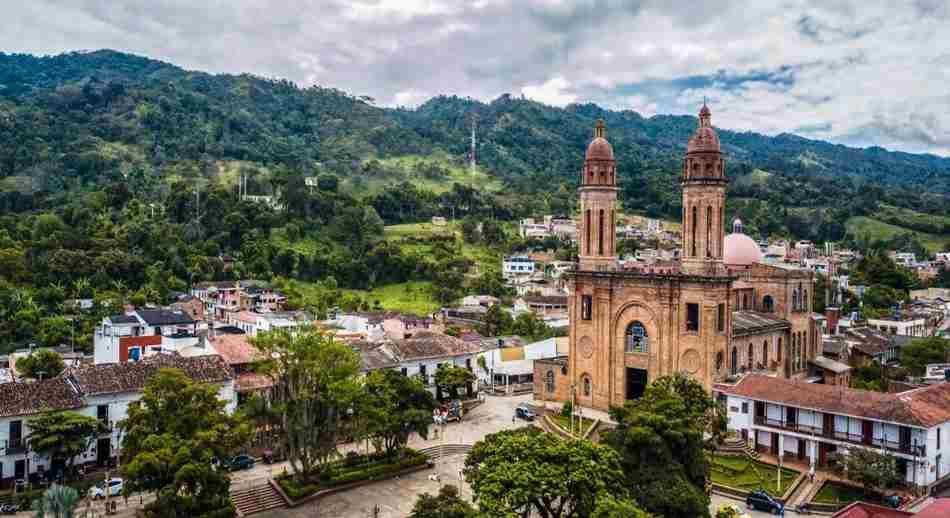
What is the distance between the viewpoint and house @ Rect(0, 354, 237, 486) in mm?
28062

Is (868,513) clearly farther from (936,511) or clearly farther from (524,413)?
(524,413)

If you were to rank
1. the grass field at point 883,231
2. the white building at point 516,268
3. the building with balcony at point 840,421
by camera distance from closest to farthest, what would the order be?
the building with balcony at point 840,421, the white building at point 516,268, the grass field at point 883,231

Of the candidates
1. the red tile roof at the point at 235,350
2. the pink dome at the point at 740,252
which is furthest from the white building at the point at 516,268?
the red tile roof at the point at 235,350

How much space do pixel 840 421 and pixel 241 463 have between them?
1025 inches

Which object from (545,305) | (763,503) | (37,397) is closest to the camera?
(763,503)

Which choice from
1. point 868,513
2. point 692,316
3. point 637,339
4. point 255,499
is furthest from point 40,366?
point 868,513

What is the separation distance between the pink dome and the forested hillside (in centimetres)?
4046

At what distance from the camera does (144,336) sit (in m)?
42.4

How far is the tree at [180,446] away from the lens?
22.8 metres

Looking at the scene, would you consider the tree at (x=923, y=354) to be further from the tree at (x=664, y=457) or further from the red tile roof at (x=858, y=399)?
the tree at (x=664, y=457)

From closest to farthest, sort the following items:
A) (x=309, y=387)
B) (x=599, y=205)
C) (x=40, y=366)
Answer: (x=309, y=387), (x=40, y=366), (x=599, y=205)

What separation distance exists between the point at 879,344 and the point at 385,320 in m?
39.1

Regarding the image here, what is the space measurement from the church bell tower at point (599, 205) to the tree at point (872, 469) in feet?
54.8

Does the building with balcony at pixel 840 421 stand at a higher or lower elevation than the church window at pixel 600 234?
lower
